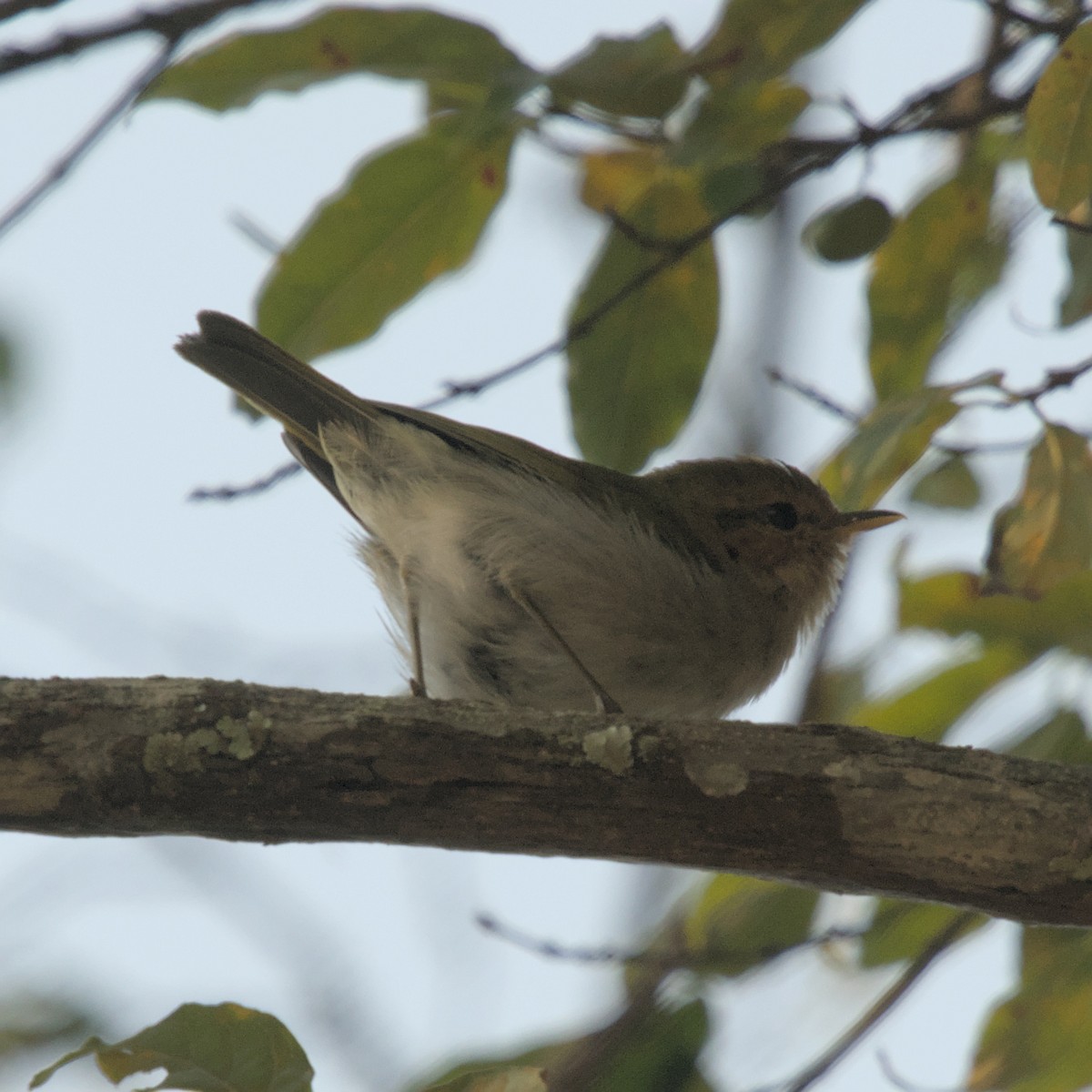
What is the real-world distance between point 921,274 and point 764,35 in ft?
2.81

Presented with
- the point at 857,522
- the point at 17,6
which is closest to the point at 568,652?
the point at 857,522

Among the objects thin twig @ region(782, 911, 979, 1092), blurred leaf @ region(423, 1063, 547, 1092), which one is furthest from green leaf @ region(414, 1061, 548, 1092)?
thin twig @ region(782, 911, 979, 1092)

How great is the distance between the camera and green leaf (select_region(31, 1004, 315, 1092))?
2.28 meters

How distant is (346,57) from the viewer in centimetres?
330

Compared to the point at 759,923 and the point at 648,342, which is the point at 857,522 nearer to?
the point at 648,342

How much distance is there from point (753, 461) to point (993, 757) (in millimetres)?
2241

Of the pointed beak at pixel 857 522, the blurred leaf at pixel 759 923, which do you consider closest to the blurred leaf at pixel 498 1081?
the blurred leaf at pixel 759 923

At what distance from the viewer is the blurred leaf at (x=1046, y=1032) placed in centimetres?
323

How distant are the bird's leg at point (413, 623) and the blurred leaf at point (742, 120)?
1.48 meters

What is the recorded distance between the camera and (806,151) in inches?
151

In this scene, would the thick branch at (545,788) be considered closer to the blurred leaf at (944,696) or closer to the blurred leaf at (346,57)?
the blurred leaf at (944,696)

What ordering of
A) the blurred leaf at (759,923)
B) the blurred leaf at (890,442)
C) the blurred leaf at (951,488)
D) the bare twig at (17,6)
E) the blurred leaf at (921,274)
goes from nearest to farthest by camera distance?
the bare twig at (17,6) < the blurred leaf at (890,442) < the blurred leaf at (759,923) < the blurred leaf at (921,274) < the blurred leaf at (951,488)

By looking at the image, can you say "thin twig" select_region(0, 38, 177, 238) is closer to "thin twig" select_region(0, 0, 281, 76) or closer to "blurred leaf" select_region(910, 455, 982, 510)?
"thin twig" select_region(0, 0, 281, 76)

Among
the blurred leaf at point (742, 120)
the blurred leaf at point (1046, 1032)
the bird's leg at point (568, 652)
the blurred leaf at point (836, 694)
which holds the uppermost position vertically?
the blurred leaf at point (742, 120)
